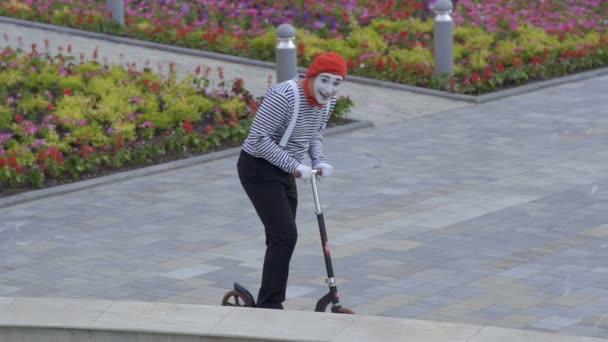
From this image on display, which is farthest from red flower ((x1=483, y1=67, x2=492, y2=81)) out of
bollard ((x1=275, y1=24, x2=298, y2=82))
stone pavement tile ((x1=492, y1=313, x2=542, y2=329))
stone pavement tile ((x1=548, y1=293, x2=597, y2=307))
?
stone pavement tile ((x1=492, y1=313, x2=542, y2=329))

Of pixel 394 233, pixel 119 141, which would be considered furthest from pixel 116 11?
pixel 394 233

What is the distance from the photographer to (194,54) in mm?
17875

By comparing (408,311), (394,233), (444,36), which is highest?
(444,36)

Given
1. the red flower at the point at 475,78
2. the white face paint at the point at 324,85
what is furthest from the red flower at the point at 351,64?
the white face paint at the point at 324,85

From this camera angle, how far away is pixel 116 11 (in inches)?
767

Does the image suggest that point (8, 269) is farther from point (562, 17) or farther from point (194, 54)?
point (562, 17)

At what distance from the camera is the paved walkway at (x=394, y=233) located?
855 centimetres

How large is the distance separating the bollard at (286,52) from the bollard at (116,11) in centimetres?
585

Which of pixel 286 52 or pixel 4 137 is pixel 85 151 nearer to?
pixel 4 137

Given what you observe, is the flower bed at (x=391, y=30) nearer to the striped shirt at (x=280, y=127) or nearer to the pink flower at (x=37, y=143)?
the pink flower at (x=37, y=143)

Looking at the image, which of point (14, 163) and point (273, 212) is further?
point (14, 163)

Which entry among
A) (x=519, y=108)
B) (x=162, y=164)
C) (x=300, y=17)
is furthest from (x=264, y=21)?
(x=162, y=164)

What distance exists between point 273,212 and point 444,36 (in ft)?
28.5

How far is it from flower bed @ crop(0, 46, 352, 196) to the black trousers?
4.51m
